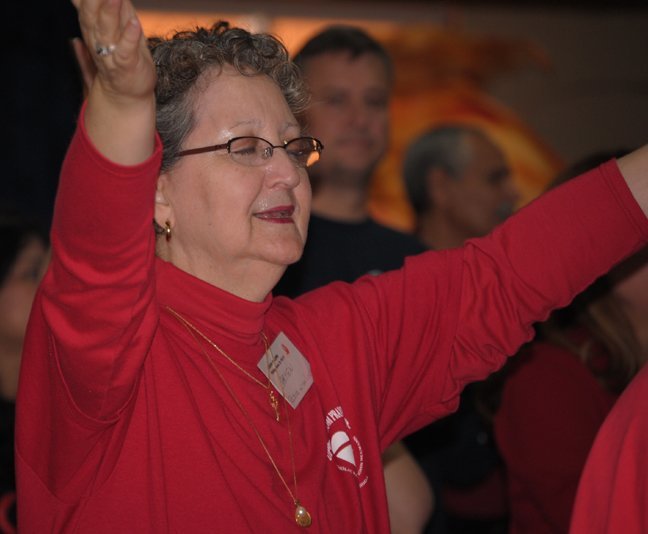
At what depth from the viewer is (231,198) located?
60.0 inches

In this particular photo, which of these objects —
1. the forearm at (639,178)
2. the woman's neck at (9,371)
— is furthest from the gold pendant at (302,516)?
the woman's neck at (9,371)

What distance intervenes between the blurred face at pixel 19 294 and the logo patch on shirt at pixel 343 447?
158 cm

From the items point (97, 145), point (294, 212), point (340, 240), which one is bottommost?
point (340, 240)

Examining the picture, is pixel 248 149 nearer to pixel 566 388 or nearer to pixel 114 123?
pixel 114 123

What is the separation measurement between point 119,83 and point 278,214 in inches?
20.1

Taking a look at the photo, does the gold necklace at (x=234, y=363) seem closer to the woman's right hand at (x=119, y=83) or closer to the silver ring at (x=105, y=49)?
the woman's right hand at (x=119, y=83)

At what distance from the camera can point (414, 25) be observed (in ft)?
17.6

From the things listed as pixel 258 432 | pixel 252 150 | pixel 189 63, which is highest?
pixel 189 63

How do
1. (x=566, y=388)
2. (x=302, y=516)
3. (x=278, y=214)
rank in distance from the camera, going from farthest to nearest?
1. (x=566, y=388)
2. (x=278, y=214)
3. (x=302, y=516)

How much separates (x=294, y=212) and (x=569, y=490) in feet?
3.62

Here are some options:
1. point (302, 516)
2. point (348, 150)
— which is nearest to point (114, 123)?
point (302, 516)

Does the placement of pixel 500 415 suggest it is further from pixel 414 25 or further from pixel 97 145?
pixel 414 25

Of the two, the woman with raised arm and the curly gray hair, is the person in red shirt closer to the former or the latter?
the woman with raised arm

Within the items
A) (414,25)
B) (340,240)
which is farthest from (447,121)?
(340,240)
